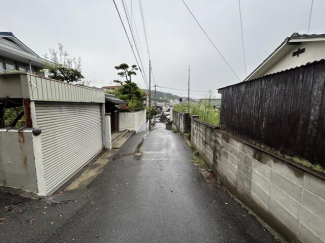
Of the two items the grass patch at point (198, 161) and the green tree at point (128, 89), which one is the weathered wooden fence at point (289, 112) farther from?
the green tree at point (128, 89)

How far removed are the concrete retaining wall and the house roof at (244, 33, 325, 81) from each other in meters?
8.81

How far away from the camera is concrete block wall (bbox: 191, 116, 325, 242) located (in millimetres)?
1821

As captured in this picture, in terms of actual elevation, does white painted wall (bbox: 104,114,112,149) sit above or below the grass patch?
above

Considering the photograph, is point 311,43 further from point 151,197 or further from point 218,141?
point 151,197

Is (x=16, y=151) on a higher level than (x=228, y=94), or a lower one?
lower

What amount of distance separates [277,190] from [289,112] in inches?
47.4

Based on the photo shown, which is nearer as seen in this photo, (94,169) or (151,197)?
(151,197)

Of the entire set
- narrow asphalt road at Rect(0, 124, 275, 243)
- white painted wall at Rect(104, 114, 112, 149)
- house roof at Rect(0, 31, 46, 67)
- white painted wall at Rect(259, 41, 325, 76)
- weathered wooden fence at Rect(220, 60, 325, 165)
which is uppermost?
house roof at Rect(0, 31, 46, 67)

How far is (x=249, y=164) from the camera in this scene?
3.03 metres

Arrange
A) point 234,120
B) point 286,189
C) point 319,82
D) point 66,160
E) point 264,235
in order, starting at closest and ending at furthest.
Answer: point 319,82, point 286,189, point 264,235, point 234,120, point 66,160

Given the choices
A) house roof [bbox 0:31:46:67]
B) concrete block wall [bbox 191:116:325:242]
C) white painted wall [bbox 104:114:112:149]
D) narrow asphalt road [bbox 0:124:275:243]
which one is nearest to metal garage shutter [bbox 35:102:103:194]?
narrow asphalt road [bbox 0:124:275:243]

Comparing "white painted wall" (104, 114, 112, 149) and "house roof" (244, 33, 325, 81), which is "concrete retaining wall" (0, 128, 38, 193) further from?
"house roof" (244, 33, 325, 81)

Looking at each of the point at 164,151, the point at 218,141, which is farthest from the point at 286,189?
the point at 164,151

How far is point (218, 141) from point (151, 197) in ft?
8.18
